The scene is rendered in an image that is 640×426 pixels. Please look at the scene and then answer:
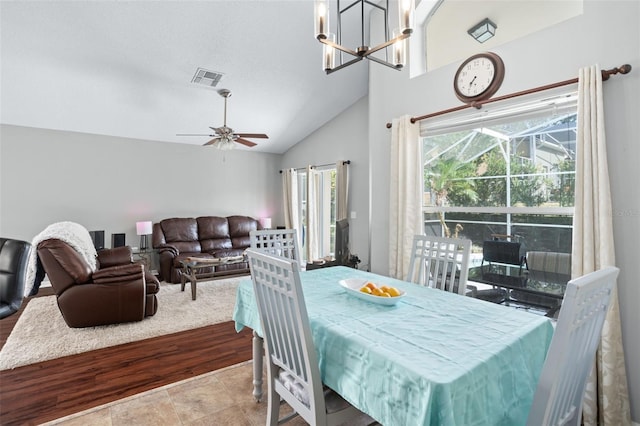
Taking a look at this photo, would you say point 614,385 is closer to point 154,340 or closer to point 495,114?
point 495,114

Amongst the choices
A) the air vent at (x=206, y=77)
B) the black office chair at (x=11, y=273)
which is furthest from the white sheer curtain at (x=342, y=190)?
the black office chair at (x=11, y=273)

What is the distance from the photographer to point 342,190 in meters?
5.35

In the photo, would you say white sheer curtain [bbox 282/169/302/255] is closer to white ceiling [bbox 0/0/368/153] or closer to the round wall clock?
white ceiling [bbox 0/0/368/153]

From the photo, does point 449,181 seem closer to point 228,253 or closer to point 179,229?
point 228,253

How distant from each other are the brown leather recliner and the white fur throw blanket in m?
0.06

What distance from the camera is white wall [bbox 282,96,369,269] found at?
5160 millimetres

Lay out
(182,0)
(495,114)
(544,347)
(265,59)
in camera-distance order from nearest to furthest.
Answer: (544,347)
(495,114)
(182,0)
(265,59)

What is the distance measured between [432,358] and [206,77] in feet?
13.7

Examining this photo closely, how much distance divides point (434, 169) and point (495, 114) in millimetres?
804

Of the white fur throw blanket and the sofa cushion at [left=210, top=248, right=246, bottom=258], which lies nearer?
the white fur throw blanket

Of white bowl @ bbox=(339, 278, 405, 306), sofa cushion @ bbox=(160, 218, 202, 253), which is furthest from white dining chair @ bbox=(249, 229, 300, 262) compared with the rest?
sofa cushion @ bbox=(160, 218, 202, 253)

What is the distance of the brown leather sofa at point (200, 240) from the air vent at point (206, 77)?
8.66ft

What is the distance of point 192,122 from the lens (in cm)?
527

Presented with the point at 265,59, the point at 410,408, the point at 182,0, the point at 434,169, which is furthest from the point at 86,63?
the point at 410,408
